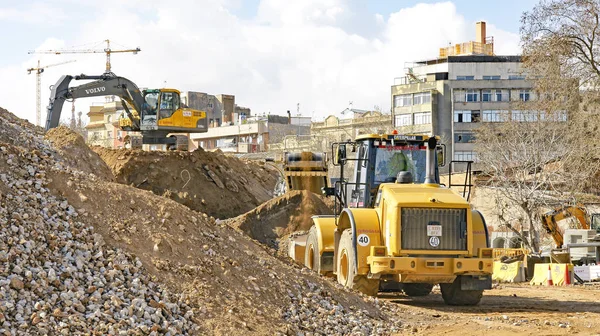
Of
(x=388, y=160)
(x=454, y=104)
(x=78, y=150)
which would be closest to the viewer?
(x=388, y=160)

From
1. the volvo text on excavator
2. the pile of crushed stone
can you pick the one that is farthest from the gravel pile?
the volvo text on excavator

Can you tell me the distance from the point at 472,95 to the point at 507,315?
66111mm

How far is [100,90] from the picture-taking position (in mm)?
35188

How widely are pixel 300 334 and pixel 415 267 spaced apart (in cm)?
381

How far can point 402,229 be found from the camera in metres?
15.6

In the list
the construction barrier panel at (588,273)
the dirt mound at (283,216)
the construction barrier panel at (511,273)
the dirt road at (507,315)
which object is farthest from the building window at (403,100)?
the dirt road at (507,315)

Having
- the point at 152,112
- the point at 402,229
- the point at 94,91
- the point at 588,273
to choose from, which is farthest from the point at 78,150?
the point at 588,273

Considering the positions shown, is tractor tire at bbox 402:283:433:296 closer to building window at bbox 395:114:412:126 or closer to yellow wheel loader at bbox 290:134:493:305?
yellow wheel loader at bbox 290:134:493:305

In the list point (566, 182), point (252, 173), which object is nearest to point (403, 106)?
point (252, 173)

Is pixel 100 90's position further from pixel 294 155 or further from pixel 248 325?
pixel 248 325

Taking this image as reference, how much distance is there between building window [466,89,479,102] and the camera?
79.8m

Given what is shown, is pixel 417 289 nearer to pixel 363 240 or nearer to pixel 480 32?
pixel 363 240

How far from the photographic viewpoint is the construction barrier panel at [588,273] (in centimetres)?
2594

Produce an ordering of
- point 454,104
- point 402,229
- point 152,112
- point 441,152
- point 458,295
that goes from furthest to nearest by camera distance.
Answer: point 454,104 < point 152,112 < point 441,152 < point 458,295 < point 402,229
